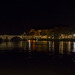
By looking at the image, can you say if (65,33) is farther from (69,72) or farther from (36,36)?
(69,72)

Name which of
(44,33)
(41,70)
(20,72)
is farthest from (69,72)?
(44,33)

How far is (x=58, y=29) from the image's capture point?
76.9 meters

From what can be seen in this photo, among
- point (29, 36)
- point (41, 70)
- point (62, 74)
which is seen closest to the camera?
point (62, 74)

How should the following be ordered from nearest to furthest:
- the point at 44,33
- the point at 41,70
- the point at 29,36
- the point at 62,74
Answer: the point at 62,74 < the point at 41,70 < the point at 44,33 < the point at 29,36

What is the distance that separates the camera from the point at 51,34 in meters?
78.1

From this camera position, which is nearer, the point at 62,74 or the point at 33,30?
the point at 62,74

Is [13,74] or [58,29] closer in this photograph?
[13,74]

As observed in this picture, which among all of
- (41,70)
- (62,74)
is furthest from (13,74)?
(62,74)

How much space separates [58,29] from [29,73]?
65294mm

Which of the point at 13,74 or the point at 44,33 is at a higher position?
the point at 44,33

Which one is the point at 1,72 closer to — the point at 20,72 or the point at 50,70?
the point at 20,72

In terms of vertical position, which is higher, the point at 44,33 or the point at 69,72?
the point at 44,33

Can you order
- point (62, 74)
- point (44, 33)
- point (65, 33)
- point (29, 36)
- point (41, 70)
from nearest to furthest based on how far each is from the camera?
point (62, 74), point (41, 70), point (65, 33), point (44, 33), point (29, 36)

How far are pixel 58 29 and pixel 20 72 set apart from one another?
65.1 meters
